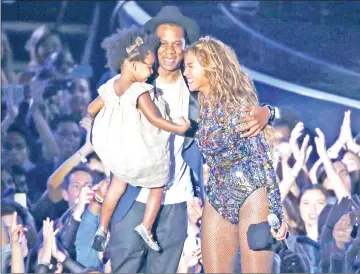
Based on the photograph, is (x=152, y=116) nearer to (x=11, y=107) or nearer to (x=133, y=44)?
(x=133, y=44)

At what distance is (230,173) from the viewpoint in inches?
158

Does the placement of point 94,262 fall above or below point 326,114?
below

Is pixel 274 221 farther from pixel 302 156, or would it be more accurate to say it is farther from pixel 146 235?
pixel 302 156

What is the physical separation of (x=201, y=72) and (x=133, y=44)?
0.54 m

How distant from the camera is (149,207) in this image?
4453 millimetres

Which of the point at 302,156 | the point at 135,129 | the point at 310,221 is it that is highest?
the point at 135,129

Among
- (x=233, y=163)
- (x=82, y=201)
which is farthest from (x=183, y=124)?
(x=82, y=201)

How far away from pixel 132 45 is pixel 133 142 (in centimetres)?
57

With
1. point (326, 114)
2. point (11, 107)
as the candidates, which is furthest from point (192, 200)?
point (11, 107)

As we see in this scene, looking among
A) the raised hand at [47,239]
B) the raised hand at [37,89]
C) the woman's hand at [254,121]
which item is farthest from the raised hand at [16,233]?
the woman's hand at [254,121]

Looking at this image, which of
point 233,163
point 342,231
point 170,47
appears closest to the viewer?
point 233,163

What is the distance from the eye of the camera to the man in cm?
450

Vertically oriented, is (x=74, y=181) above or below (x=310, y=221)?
above

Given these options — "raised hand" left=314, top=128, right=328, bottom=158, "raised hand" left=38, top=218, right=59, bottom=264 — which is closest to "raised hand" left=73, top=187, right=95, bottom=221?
"raised hand" left=38, top=218, right=59, bottom=264
